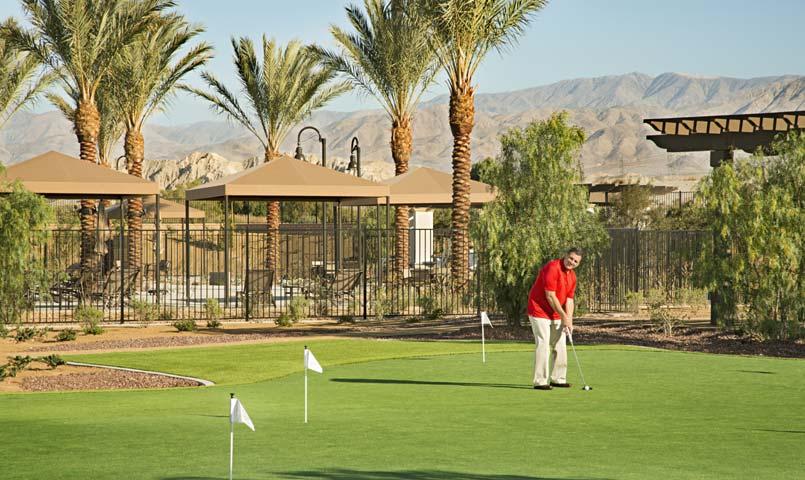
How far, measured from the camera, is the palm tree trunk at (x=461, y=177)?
27.2m

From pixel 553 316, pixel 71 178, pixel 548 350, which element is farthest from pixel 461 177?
pixel 548 350

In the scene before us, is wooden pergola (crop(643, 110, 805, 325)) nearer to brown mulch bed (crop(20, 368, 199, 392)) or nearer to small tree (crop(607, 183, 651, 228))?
brown mulch bed (crop(20, 368, 199, 392))

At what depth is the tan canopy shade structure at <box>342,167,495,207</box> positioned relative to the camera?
2980cm

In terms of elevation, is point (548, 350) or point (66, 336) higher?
point (548, 350)

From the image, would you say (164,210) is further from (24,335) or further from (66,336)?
(24,335)

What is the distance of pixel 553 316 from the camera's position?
13047 millimetres

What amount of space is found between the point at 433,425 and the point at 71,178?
15945mm

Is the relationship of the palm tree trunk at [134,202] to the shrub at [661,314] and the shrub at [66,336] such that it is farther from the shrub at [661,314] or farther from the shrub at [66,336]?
the shrub at [661,314]

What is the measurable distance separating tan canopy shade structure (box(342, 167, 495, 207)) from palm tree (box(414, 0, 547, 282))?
123 cm

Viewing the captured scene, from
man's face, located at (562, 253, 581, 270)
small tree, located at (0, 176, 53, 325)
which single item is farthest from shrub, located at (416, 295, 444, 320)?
man's face, located at (562, 253, 581, 270)

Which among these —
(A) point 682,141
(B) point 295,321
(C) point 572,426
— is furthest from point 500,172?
(C) point 572,426

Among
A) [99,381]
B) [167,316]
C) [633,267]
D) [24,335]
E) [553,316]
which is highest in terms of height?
[633,267]

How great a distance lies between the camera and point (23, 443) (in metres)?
9.15

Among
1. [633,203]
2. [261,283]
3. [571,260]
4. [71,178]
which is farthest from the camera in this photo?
[633,203]
